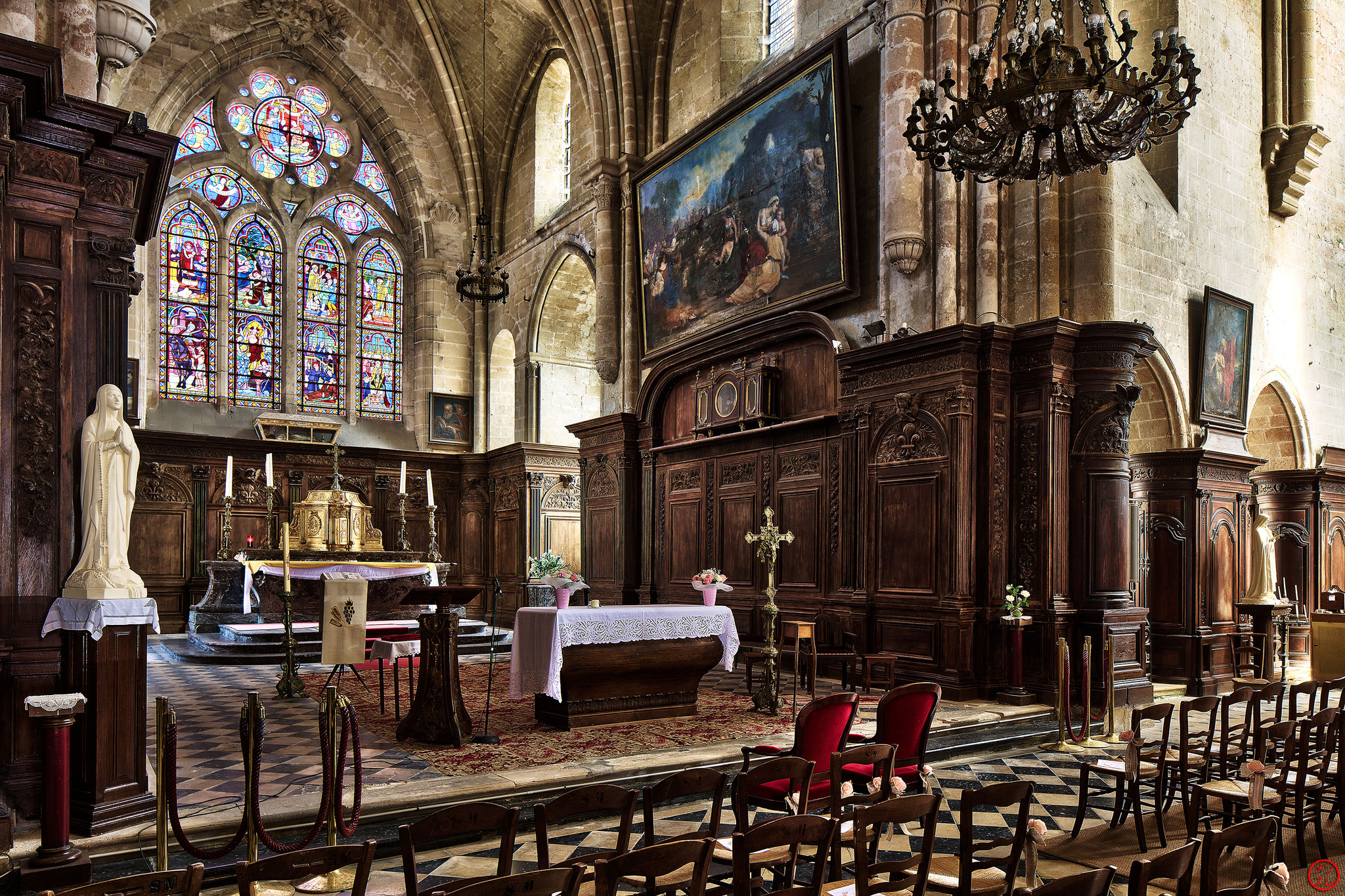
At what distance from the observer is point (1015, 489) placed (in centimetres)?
939

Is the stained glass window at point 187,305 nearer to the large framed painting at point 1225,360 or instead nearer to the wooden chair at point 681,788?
the large framed painting at point 1225,360

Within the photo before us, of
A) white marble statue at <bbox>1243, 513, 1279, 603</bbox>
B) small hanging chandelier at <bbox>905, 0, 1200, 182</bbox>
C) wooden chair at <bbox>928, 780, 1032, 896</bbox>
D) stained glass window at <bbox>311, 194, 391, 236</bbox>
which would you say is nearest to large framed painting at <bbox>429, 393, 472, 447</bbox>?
stained glass window at <bbox>311, 194, 391, 236</bbox>

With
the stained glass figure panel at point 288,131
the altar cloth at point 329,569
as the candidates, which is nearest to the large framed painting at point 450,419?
the altar cloth at point 329,569

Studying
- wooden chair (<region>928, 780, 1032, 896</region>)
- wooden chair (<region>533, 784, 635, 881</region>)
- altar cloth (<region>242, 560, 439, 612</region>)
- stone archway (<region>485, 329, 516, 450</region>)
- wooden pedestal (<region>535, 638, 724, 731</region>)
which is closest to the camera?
wooden chair (<region>533, 784, 635, 881</region>)

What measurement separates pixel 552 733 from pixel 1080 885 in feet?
18.3

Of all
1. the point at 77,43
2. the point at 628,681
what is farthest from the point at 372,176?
the point at 628,681

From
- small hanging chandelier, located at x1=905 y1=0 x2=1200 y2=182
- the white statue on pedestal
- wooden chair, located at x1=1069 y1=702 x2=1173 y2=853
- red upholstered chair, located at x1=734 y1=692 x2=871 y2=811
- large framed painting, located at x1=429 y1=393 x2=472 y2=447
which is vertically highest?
small hanging chandelier, located at x1=905 y1=0 x2=1200 y2=182

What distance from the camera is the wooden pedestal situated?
7680mm

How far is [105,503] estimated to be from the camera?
5.28 metres

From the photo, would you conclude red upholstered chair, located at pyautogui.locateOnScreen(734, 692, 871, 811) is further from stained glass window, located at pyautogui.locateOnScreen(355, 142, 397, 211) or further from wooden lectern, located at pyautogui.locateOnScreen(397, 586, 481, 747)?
stained glass window, located at pyautogui.locateOnScreen(355, 142, 397, 211)

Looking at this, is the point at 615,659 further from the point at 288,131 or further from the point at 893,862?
the point at 288,131

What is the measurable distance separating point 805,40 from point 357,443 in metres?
11.1

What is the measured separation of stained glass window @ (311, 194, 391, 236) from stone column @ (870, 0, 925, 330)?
12.3 meters

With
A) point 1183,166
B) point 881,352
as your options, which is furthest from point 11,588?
point 1183,166
